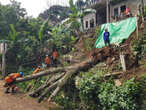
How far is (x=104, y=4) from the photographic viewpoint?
1531 cm

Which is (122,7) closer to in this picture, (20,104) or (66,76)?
(66,76)

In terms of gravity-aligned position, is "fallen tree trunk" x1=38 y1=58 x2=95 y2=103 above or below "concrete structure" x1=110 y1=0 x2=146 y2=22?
below

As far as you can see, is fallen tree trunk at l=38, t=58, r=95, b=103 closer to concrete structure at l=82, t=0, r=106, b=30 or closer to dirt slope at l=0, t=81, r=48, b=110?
dirt slope at l=0, t=81, r=48, b=110

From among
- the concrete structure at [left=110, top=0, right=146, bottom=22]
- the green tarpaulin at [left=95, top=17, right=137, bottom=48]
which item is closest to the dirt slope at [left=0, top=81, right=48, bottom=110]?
the green tarpaulin at [left=95, top=17, right=137, bottom=48]

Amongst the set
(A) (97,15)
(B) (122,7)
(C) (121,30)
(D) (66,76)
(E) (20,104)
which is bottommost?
(E) (20,104)

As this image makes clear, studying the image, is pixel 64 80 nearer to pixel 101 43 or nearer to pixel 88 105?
pixel 88 105

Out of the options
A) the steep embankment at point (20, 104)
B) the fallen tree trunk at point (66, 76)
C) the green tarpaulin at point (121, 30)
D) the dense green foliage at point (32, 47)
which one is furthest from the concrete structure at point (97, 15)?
the steep embankment at point (20, 104)

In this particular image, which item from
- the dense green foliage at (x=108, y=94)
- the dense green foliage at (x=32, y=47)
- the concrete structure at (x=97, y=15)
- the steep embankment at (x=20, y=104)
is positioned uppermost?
the concrete structure at (x=97, y=15)

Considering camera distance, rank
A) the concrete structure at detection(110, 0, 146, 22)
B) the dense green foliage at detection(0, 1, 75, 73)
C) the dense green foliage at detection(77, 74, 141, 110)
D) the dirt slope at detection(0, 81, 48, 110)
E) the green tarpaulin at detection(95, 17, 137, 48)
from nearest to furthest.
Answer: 1. the dense green foliage at detection(77, 74, 141, 110)
2. the dirt slope at detection(0, 81, 48, 110)
3. the green tarpaulin at detection(95, 17, 137, 48)
4. the dense green foliage at detection(0, 1, 75, 73)
5. the concrete structure at detection(110, 0, 146, 22)

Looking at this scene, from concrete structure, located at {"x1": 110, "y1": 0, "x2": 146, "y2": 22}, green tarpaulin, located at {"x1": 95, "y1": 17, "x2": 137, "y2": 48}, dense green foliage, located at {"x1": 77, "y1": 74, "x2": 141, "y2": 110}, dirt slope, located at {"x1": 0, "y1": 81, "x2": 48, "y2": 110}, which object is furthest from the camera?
concrete structure, located at {"x1": 110, "y1": 0, "x2": 146, "y2": 22}

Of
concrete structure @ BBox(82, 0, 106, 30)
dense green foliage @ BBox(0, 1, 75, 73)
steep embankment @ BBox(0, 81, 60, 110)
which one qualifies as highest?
concrete structure @ BBox(82, 0, 106, 30)

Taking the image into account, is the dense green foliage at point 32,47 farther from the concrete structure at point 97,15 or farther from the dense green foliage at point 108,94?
the dense green foliage at point 108,94

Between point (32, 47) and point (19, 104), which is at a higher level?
point (32, 47)

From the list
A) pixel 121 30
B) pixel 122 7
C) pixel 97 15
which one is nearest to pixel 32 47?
pixel 121 30
